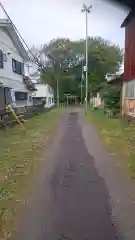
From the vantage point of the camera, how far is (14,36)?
19.5 metres

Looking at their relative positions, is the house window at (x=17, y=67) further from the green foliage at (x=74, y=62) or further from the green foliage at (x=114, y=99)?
the green foliage at (x=74, y=62)

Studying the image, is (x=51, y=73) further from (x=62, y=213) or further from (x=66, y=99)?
(x=62, y=213)

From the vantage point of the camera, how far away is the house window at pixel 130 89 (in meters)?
15.1

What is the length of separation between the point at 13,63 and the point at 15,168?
1564 cm

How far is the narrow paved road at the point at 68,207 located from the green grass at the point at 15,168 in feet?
0.69

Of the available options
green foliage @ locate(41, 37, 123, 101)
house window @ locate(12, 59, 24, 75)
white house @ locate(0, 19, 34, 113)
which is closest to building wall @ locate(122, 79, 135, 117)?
white house @ locate(0, 19, 34, 113)

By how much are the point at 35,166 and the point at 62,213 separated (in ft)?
8.96

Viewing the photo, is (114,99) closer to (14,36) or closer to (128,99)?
(128,99)

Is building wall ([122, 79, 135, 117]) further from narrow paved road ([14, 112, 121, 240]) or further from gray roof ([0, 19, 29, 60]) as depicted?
narrow paved road ([14, 112, 121, 240])

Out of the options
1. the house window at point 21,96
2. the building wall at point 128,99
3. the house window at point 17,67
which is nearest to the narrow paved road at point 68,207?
the building wall at point 128,99

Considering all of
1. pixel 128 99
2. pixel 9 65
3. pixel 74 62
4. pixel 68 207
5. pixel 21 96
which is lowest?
pixel 68 207

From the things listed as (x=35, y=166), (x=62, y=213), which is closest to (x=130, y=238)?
(x=62, y=213)

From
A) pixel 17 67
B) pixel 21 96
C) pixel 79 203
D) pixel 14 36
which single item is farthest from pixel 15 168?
pixel 21 96

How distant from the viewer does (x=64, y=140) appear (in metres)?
10.2
